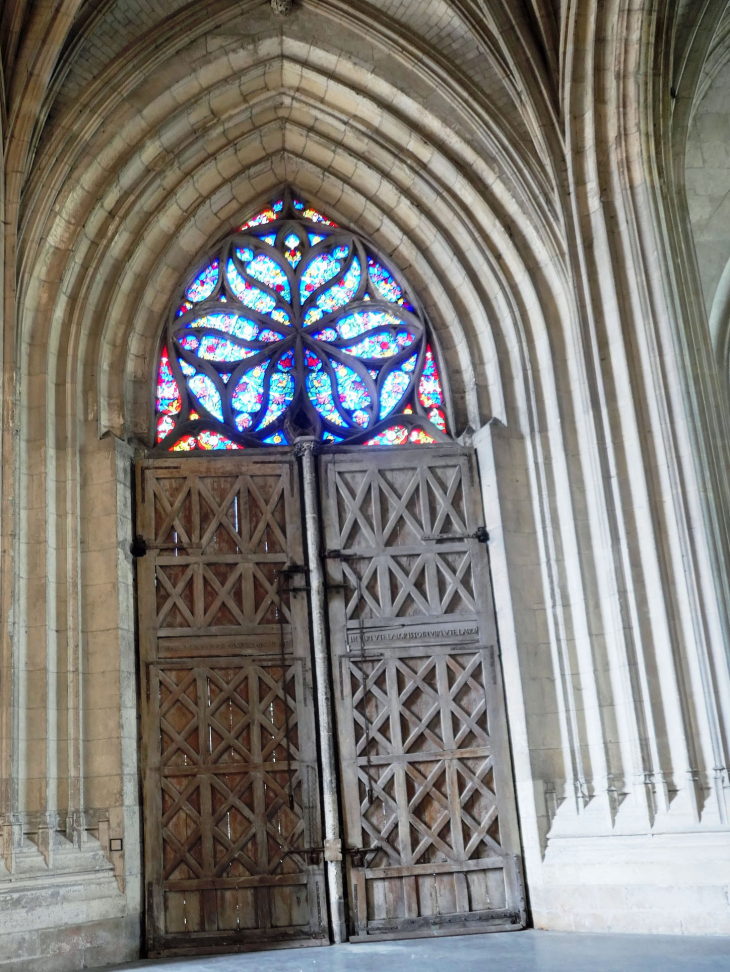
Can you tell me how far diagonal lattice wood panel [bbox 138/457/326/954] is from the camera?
8461mm

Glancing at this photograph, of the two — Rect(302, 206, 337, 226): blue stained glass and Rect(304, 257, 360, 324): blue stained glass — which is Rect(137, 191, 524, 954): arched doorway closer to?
Rect(304, 257, 360, 324): blue stained glass

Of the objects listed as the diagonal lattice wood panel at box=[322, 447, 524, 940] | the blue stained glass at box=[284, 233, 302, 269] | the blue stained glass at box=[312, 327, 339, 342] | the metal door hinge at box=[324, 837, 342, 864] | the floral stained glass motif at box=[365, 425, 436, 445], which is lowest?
the metal door hinge at box=[324, 837, 342, 864]

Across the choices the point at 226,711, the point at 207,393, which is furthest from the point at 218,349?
the point at 226,711

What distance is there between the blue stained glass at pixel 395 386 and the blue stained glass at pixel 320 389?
42 cm

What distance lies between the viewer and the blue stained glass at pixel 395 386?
10156mm

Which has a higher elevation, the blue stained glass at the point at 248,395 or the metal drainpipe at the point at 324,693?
the blue stained glass at the point at 248,395

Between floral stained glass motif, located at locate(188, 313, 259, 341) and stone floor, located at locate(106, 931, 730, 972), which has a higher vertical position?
floral stained glass motif, located at locate(188, 313, 259, 341)

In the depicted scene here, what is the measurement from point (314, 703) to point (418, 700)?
0.84 m

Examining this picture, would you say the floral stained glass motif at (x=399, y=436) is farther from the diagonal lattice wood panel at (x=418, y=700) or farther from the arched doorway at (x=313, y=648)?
the diagonal lattice wood panel at (x=418, y=700)

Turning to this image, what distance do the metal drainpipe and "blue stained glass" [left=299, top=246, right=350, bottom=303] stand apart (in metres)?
1.78

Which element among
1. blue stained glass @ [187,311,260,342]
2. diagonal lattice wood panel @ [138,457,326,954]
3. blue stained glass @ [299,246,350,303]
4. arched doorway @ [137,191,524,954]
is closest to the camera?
diagonal lattice wood panel @ [138,457,326,954]

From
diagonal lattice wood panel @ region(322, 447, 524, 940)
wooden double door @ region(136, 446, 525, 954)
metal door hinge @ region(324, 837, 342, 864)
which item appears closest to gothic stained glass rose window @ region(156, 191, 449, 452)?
wooden double door @ region(136, 446, 525, 954)

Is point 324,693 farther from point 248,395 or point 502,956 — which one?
point 248,395

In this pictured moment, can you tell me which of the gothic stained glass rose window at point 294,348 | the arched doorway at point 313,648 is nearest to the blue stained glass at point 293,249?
the gothic stained glass rose window at point 294,348
